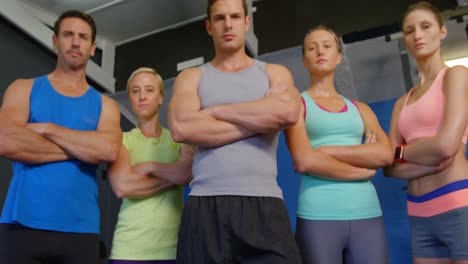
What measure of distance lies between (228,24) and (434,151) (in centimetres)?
94

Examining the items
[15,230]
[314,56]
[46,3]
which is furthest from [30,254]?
[46,3]

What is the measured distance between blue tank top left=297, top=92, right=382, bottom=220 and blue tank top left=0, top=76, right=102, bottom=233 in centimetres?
87

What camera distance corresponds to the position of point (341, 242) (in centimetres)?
163

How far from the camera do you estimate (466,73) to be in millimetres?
1731

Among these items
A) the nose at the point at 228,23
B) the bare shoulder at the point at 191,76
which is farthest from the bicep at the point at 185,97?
the nose at the point at 228,23

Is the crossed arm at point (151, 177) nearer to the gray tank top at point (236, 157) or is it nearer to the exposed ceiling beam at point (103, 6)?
the gray tank top at point (236, 157)

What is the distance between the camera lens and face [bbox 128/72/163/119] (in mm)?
2152

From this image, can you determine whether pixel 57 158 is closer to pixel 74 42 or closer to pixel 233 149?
pixel 74 42

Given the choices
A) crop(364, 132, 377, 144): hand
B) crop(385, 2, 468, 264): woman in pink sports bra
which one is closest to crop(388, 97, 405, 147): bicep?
crop(385, 2, 468, 264): woman in pink sports bra

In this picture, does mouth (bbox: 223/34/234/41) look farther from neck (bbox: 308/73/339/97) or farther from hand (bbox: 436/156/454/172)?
hand (bbox: 436/156/454/172)

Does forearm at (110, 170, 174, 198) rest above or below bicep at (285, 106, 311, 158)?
below

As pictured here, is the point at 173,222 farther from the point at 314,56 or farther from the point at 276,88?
the point at 314,56

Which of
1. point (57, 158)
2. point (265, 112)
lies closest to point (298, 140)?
point (265, 112)

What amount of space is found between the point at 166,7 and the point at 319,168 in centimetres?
322
